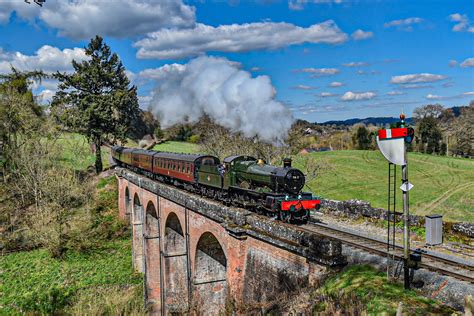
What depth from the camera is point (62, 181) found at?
29359mm

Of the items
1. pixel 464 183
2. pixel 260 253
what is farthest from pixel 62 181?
pixel 464 183

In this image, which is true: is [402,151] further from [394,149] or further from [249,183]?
[249,183]

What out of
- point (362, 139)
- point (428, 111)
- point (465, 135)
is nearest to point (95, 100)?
point (362, 139)

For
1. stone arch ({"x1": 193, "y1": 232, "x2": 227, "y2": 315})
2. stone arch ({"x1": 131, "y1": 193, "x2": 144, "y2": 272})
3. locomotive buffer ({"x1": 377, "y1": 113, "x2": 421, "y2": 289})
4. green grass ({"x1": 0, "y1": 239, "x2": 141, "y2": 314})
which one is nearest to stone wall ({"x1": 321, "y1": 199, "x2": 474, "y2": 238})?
stone arch ({"x1": 193, "y1": 232, "x2": 227, "y2": 315})

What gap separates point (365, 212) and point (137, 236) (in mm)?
18750

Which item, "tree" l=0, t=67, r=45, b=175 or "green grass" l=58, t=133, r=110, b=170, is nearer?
"tree" l=0, t=67, r=45, b=175

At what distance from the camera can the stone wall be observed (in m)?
12.0

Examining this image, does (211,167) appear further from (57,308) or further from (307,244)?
(57,308)

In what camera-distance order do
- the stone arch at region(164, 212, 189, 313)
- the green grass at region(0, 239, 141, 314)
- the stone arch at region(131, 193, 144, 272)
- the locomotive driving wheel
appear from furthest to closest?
the stone arch at region(131, 193, 144, 272) < the green grass at region(0, 239, 141, 314) < the stone arch at region(164, 212, 189, 313) < the locomotive driving wheel

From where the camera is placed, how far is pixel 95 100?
1499 inches

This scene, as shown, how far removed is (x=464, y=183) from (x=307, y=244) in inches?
1372

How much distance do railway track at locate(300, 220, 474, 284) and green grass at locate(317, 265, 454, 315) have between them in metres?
0.74

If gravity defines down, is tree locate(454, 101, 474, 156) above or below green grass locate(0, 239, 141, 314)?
above

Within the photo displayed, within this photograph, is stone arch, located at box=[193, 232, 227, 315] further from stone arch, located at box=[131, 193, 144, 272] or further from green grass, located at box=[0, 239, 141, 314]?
stone arch, located at box=[131, 193, 144, 272]
